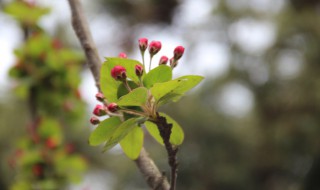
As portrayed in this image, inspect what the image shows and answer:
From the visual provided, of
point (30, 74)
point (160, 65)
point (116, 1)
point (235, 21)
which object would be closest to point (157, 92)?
point (160, 65)

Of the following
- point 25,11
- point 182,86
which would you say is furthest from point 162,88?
point 25,11

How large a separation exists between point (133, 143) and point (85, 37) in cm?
21

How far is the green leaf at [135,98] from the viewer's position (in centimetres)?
49

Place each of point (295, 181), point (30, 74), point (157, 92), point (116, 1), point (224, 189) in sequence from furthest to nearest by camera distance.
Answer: point (116, 1), point (224, 189), point (295, 181), point (30, 74), point (157, 92)

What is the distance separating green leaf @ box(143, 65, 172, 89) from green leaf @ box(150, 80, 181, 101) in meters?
0.02

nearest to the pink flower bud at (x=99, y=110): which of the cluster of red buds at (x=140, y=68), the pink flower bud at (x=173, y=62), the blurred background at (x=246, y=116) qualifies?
the cluster of red buds at (x=140, y=68)

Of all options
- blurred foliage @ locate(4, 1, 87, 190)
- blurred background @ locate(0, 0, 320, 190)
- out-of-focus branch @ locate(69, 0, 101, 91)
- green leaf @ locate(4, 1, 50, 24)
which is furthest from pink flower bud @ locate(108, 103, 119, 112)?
blurred background @ locate(0, 0, 320, 190)

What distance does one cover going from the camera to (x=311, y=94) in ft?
11.1

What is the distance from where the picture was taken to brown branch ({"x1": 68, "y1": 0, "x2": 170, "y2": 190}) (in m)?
0.54

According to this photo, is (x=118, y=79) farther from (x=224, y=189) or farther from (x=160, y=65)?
(x=224, y=189)

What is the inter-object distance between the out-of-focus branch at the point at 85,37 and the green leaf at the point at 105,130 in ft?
0.35

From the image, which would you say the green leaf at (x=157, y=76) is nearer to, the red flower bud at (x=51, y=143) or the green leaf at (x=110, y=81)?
the green leaf at (x=110, y=81)

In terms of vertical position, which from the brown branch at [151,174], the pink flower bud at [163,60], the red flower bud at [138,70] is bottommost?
the brown branch at [151,174]

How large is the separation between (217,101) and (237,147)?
0.45 metres
